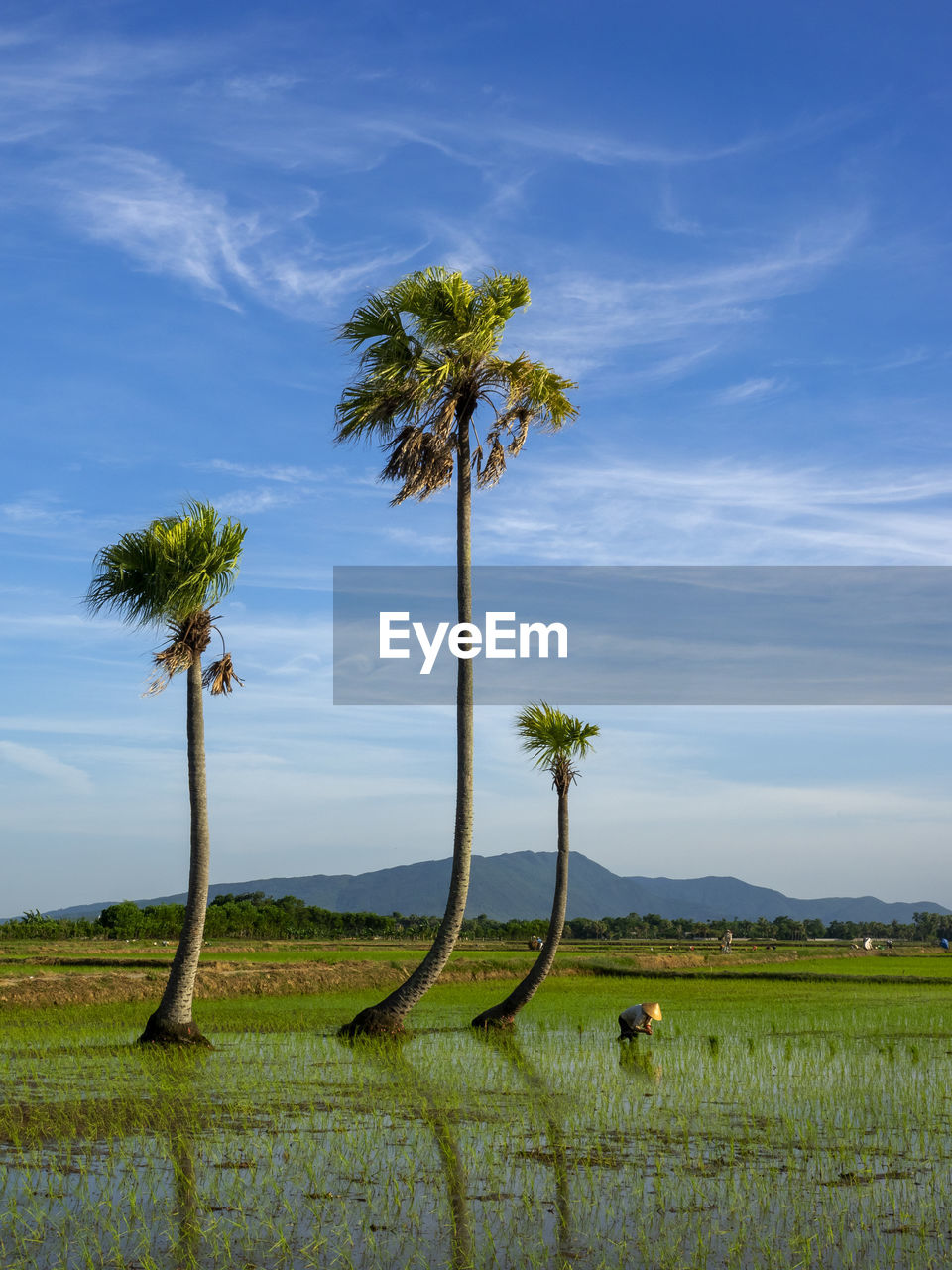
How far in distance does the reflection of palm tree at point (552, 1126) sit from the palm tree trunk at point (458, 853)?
1962 mm

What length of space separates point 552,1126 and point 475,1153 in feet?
6.13

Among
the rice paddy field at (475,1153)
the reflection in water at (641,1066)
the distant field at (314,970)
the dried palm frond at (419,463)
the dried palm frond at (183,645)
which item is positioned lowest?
the distant field at (314,970)

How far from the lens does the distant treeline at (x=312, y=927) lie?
97.5 metres

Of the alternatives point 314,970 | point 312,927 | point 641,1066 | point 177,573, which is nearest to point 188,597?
point 177,573

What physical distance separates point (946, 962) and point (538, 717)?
147 feet

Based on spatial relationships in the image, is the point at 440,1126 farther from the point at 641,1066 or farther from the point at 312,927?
the point at 312,927

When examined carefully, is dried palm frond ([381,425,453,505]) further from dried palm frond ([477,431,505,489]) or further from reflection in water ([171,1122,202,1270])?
reflection in water ([171,1122,202,1270])

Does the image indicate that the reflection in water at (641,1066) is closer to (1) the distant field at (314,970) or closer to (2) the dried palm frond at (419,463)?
(2) the dried palm frond at (419,463)

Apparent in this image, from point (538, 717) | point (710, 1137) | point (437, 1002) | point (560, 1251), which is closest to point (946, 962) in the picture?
point (437, 1002)

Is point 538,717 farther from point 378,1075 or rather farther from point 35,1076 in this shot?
point 35,1076

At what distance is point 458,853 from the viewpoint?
2458 centimetres

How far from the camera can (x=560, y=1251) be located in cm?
852

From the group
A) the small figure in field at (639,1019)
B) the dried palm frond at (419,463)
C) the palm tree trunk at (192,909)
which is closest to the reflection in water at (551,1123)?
the small figure in field at (639,1019)

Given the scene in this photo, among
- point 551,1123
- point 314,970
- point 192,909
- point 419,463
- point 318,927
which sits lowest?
point 318,927
